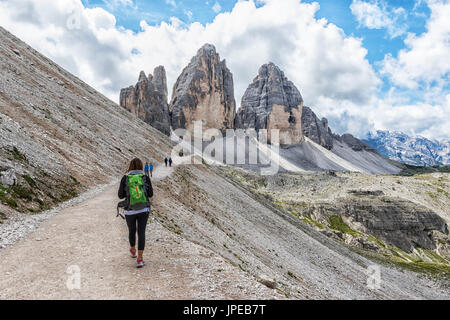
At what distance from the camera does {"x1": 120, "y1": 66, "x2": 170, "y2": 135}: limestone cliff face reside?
477 ft

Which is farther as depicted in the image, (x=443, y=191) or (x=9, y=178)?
(x=443, y=191)

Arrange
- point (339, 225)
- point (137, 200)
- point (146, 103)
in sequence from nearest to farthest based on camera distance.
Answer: point (137, 200) < point (339, 225) < point (146, 103)

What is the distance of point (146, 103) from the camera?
147 m

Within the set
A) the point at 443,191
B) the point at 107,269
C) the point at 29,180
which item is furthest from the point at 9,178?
the point at 443,191

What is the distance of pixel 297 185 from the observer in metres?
112

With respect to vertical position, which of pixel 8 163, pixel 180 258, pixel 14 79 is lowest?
pixel 180 258

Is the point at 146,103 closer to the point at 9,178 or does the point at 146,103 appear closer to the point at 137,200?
the point at 9,178

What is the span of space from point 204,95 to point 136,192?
555ft

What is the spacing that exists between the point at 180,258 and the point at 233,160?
5429 inches

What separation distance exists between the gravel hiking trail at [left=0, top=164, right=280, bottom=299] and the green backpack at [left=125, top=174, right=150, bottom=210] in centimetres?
219

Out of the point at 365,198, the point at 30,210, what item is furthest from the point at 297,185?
the point at 30,210

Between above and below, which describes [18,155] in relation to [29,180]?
above

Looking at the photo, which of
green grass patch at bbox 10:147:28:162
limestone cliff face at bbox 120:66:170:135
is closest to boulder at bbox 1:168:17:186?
green grass patch at bbox 10:147:28:162
